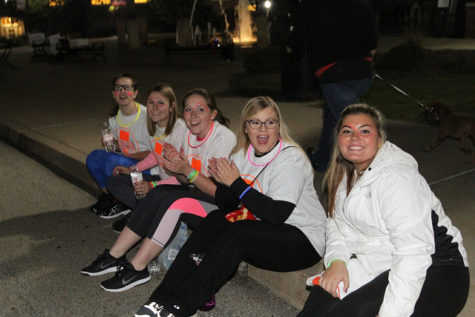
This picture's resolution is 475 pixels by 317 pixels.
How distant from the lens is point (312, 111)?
349 inches

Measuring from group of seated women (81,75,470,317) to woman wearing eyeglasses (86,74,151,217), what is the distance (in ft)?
0.81

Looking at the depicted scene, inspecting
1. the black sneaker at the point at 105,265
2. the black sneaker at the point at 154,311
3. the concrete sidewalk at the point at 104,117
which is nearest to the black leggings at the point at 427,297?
the concrete sidewalk at the point at 104,117

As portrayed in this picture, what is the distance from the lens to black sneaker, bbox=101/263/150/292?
147 inches

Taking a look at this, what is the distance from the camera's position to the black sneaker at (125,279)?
3.74 meters

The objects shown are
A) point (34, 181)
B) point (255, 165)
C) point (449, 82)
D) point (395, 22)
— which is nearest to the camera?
point (255, 165)

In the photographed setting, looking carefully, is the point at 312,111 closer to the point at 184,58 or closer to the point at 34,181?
the point at 34,181

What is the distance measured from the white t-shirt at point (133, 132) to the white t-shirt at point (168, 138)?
280 millimetres

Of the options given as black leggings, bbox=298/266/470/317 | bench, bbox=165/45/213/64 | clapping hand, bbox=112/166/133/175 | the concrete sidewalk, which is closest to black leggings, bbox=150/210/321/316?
the concrete sidewalk

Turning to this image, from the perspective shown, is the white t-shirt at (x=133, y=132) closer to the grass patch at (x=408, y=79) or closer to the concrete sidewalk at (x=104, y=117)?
the concrete sidewalk at (x=104, y=117)

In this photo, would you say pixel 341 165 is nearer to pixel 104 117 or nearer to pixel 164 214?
pixel 164 214

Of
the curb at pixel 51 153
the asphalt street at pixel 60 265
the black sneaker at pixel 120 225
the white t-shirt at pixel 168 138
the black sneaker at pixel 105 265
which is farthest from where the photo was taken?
the curb at pixel 51 153

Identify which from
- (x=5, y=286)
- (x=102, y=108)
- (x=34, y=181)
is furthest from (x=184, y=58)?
(x=5, y=286)

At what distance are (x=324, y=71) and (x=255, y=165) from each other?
194 centimetres

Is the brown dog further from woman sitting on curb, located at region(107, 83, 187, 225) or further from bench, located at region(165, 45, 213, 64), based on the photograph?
bench, located at region(165, 45, 213, 64)
